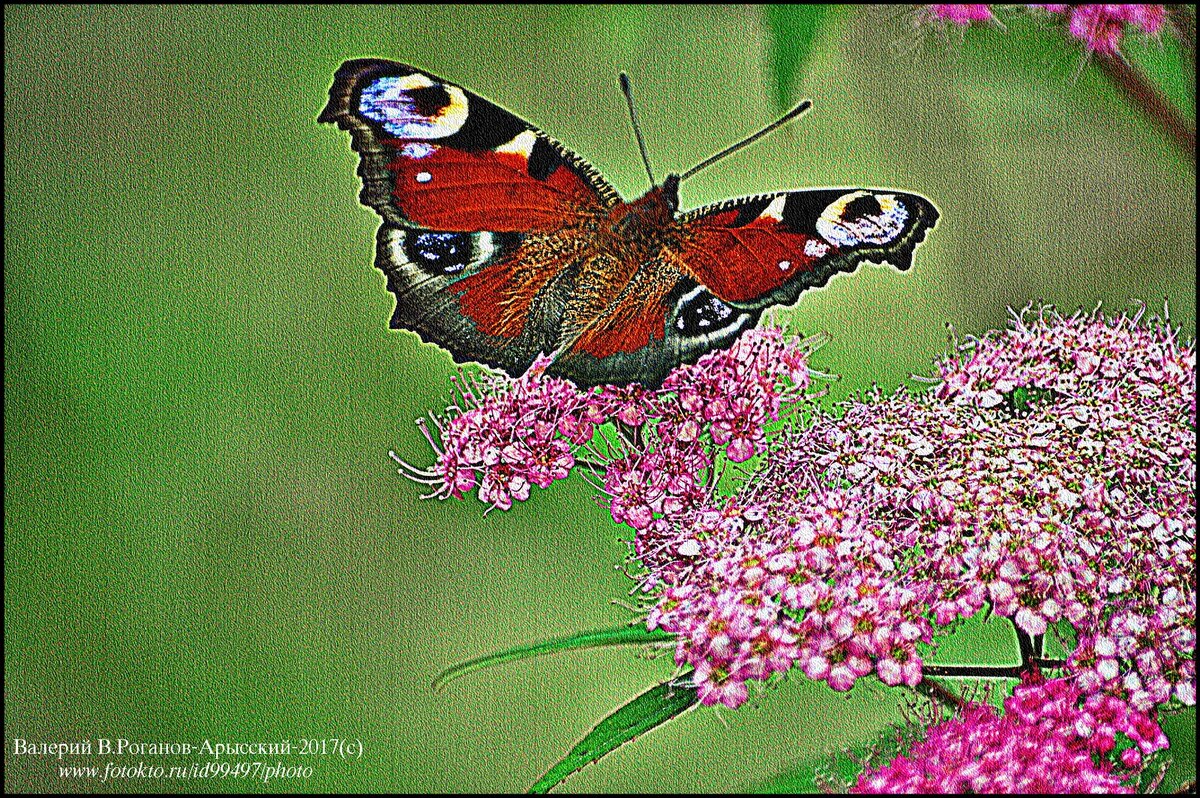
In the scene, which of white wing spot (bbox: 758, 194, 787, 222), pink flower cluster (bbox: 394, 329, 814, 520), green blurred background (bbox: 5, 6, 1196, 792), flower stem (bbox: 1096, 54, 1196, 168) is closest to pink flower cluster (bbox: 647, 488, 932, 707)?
pink flower cluster (bbox: 394, 329, 814, 520)

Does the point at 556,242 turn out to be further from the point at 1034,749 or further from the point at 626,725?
the point at 1034,749

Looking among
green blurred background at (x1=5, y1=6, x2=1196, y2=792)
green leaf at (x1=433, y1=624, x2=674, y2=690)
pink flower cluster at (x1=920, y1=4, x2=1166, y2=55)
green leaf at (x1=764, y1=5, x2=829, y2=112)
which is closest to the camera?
green leaf at (x1=433, y1=624, x2=674, y2=690)

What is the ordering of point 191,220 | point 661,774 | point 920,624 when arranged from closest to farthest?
point 920,624 → point 661,774 → point 191,220

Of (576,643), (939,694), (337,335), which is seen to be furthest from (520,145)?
(337,335)

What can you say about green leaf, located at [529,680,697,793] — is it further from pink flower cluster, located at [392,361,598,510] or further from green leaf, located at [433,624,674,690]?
pink flower cluster, located at [392,361,598,510]

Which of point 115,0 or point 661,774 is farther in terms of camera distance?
point 115,0

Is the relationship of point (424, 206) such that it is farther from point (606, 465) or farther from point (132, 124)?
point (132, 124)

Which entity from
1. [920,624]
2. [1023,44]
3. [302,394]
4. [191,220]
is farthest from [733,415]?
[191,220]
